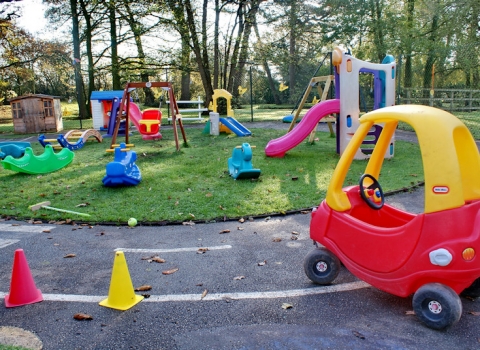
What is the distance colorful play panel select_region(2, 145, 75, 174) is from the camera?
28.1 ft

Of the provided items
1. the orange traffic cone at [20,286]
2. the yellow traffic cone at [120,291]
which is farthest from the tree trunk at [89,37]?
the yellow traffic cone at [120,291]

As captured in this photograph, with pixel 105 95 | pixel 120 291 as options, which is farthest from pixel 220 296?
pixel 105 95

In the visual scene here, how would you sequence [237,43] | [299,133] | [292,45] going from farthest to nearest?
[292,45], [237,43], [299,133]

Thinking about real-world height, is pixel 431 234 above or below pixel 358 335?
above

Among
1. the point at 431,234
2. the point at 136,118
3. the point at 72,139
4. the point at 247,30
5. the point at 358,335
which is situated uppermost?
the point at 247,30

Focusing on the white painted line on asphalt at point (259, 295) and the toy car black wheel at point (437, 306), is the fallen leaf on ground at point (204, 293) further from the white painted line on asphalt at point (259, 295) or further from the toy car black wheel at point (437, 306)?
the toy car black wheel at point (437, 306)

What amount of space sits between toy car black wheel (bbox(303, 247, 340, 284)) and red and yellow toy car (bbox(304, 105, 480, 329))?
8 cm

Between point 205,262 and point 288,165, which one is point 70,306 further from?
point 288,165

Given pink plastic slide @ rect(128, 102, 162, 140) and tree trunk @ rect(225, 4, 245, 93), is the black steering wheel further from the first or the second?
tree trunk @ rect(225, 4, 245, 93)

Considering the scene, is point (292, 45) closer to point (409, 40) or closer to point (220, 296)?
point (409, 40)

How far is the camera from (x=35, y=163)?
8.81 meters

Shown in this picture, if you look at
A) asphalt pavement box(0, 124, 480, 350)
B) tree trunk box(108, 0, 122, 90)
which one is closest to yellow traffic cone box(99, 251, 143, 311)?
asphalt pavement box(0, 124, 480, 350)

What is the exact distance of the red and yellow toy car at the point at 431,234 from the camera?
2.76 meters

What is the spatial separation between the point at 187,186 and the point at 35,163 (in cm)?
382
